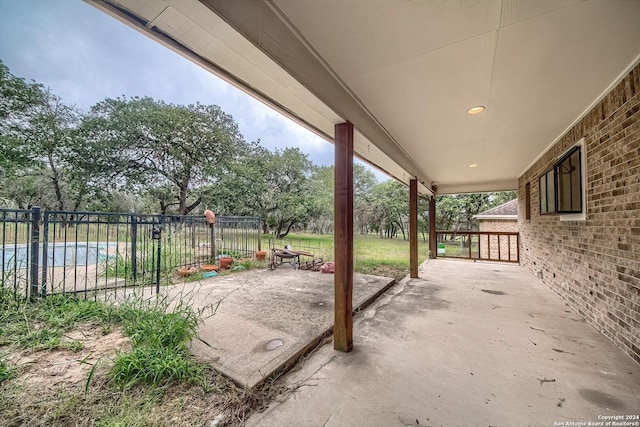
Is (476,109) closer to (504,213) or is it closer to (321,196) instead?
(504,213)

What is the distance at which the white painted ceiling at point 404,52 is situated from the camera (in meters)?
1.31

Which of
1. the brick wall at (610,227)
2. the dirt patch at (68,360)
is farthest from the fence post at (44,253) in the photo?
the brick wall at (610,227)

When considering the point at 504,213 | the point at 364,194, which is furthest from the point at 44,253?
the point at 364,194

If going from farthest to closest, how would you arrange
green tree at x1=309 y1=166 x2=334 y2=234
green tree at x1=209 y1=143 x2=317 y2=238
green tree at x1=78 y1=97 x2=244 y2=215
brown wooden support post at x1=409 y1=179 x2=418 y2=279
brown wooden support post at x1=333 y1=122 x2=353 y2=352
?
1. green tree at x1=209 y1=143 x2=317 y2=238
2. green tree at x1=309 y1=166 x2=334 y2=234
3. green tree at x1=78 y1=97 x2=244 y2=215
4. brown wooden support post at x1=409 y1=179 x2=418 y2=279
5. brown wooden support post at x1=333 y1=122 x2=353 y2=352

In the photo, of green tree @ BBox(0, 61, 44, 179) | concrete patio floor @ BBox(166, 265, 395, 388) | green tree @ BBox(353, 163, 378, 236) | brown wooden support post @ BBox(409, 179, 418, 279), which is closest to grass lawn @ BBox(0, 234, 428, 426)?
concrete patio floor @ BBox(166, 265, 395, 388)

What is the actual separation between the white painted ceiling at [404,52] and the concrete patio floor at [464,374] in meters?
2.19

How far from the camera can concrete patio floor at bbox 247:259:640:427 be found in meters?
1.53

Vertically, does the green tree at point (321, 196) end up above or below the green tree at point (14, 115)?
below

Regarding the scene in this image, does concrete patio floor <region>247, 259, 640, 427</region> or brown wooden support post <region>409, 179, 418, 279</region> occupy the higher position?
brown wooden support post <region>409, 179, 418, 279</region>

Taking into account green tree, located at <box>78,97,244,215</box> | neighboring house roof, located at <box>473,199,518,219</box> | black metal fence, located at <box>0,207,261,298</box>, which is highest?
green tree, located at <box>78,97,244,215</box>

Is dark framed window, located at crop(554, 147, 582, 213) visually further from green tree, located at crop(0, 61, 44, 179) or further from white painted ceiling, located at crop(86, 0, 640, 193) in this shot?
green tree, located at crop(0, 61, 44, 179)

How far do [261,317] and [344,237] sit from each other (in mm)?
1497

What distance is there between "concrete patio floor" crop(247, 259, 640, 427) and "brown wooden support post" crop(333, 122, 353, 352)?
0.82 feet

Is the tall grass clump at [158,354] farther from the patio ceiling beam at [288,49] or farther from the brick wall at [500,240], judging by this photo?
the brick wall at [500,240]
